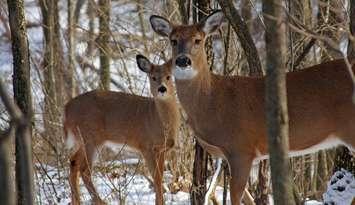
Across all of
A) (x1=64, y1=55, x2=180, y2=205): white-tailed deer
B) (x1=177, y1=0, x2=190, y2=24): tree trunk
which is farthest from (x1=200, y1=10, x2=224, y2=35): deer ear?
(x1=64, y1=55, x2=180, y2=205): white-tailed deer

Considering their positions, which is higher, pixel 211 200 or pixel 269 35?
pixel 269 35

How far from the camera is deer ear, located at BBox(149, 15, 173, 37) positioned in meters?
8.19

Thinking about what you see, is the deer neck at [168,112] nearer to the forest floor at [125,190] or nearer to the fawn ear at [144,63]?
the fawn ear at [144,63]

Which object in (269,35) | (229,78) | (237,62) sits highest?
(237,62)

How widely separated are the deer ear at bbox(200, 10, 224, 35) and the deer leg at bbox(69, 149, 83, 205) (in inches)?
89.1

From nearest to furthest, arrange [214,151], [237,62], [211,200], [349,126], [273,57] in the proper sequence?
[273,57]
[349,126]
[214,151]
[211,200]
[237,62]

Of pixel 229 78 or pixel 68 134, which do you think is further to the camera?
pixel 68 134

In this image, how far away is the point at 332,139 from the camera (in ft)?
23.8

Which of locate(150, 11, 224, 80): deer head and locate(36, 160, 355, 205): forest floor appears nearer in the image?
locate(36, 160, 355, 205): forest floor

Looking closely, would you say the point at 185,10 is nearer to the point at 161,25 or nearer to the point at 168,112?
the point at 161,25

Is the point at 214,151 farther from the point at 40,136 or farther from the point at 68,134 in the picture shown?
the point at 40,136

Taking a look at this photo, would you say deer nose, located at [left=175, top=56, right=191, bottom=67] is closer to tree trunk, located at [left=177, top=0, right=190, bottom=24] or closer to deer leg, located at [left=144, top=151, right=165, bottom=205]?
tree trunk, located at [left=177, top=0, right=190, bottom=24]

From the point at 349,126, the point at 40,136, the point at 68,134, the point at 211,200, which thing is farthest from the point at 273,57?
the point at 40,136

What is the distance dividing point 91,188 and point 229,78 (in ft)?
7.91
